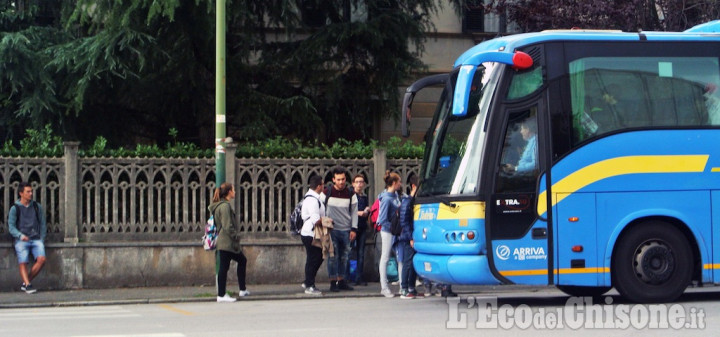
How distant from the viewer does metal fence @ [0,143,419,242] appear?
16656 millimetres

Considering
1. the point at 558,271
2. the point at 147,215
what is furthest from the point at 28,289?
the point at 558,271

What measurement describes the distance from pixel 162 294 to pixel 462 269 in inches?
214

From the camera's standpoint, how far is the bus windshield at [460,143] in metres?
12.7

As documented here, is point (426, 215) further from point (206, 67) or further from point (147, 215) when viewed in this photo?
point (206, 67)

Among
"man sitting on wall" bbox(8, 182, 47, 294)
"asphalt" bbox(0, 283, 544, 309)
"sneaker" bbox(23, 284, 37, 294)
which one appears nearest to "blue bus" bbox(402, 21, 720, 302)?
"asphalt" bbox(0, 283, 544, 309)

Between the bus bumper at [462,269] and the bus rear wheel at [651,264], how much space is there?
1.57 metres

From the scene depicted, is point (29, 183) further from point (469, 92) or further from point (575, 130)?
point (575, 130)

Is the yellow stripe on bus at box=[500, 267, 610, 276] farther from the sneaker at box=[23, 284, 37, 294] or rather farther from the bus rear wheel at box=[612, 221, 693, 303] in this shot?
the sneaker at box=[23, 284, 37, 294]

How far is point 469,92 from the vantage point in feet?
41.2

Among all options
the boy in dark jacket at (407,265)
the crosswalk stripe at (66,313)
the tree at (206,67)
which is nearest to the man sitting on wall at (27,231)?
the crosswalk stripe at (66,313)

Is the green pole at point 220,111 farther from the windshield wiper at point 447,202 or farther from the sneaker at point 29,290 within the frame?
the windshield wiper at point 447,202

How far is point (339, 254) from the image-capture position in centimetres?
1652

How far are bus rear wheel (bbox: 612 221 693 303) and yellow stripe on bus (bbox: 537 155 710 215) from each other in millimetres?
693

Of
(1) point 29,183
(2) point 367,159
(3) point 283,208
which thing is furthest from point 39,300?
(2) point 367,159
